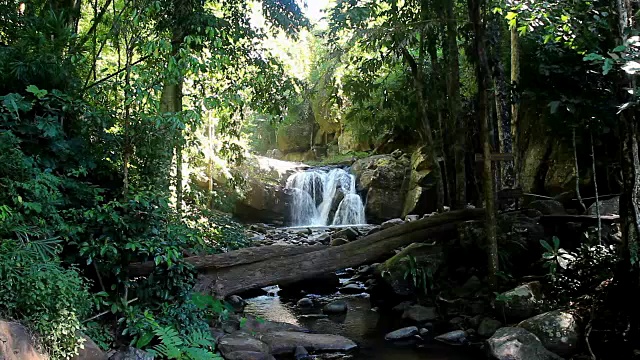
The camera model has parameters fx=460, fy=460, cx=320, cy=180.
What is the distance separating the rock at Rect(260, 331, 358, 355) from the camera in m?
5.32

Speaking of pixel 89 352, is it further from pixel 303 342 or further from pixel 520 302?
pixel 520 302

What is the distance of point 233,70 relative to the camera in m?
8.22

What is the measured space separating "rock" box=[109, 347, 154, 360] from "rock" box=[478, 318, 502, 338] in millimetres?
3798

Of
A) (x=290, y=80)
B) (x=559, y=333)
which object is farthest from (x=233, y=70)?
(x=559, y=333)

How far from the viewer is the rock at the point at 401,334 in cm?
582

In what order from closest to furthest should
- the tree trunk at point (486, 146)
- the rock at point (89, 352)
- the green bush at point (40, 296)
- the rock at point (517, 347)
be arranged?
the green bush at point (40, 296)
the rock at point (89, 352)
the rock at point (517, 347)
the tree trunk at point (486, 146)

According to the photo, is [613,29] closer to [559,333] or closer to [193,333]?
[559,333]

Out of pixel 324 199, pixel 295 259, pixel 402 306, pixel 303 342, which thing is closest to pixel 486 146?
pixel 402 306

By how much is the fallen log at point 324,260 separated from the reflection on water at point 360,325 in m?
0.69

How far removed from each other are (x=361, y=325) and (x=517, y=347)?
229 centimetres

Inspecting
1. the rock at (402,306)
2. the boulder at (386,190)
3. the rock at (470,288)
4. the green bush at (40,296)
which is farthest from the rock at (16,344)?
the boulder at (386,190)

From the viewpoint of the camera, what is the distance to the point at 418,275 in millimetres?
7363

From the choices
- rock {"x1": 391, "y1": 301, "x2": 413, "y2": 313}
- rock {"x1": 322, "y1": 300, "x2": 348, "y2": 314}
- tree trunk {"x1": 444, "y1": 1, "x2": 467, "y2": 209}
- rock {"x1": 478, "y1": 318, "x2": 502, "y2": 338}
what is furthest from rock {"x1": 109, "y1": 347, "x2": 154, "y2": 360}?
tree trunk {"x1": 444, "y1": 1, "x2": 467, "y2": 209}

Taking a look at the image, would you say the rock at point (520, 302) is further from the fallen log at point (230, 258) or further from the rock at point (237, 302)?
the rock at point (237, 302)
